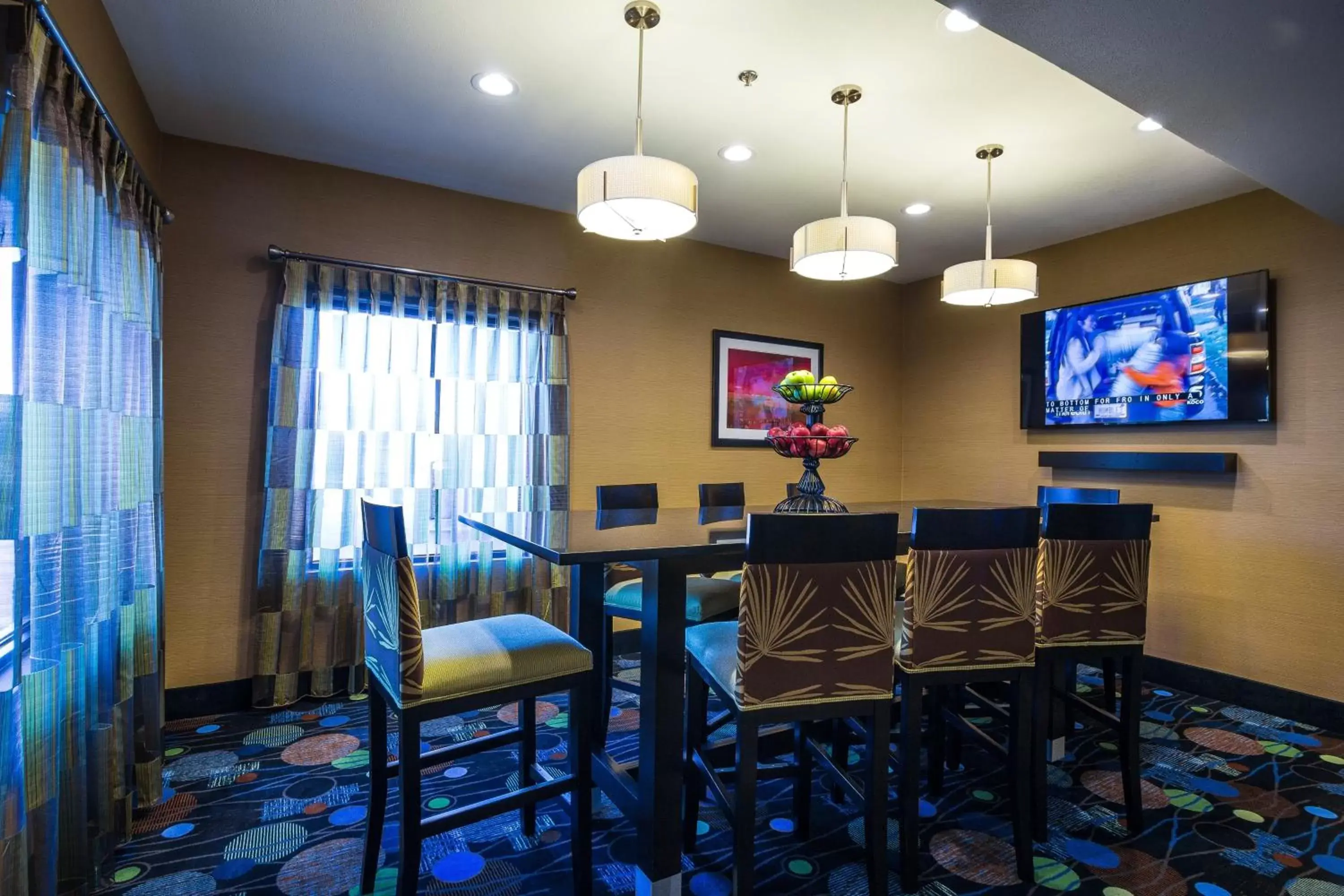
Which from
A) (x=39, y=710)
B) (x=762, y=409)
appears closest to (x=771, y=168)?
(x=762, y=409)

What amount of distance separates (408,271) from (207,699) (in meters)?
2.22

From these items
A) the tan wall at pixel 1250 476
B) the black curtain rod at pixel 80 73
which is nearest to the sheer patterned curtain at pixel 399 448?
the black curtain rod at pixel 80 73

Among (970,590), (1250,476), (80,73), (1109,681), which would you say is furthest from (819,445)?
(1250,476)

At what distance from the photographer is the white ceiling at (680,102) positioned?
2117 millimetres

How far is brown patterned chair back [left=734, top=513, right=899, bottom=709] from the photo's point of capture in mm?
1516

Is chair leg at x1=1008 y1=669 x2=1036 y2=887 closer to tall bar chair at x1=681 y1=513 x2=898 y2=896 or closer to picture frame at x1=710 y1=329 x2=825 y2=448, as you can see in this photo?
tall bar chair at x1=681 y1=513 x2=898 y2=896

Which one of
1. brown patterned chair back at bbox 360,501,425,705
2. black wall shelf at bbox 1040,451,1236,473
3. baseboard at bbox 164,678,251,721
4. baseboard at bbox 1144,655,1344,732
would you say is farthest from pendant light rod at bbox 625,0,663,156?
baseboard at bbox 1144,655,1344,732

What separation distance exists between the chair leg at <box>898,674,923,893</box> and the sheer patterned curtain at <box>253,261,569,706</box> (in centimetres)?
212

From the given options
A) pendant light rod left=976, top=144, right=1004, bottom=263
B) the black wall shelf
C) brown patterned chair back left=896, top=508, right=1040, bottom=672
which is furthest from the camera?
the black wall shelf

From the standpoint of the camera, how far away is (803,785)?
197 cm

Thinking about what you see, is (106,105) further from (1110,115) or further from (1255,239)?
(1255,239)

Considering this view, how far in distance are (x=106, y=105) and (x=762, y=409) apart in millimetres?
3588

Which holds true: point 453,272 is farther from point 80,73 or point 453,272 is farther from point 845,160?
point 845,160

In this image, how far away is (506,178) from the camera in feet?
10.9
